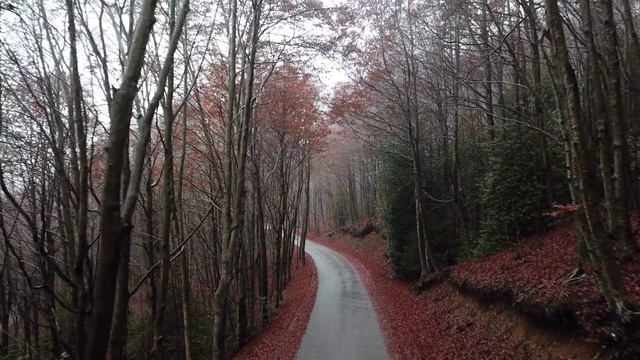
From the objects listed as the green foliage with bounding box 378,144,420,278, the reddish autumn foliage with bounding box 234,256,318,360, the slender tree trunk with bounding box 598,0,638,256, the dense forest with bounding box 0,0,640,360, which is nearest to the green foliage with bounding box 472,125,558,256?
the dense forest with bounding box 0,0,640,360

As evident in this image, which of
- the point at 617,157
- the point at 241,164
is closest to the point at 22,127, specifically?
the point at 241,164

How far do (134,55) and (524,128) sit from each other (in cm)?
1044

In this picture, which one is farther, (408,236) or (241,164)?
(408,236)

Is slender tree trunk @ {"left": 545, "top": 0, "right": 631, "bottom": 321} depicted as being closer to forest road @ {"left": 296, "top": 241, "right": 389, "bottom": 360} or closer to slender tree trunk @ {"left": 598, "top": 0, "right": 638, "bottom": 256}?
slender tree trunk @ {"left": 598, "top": 0, "right": 638, "bottom": 256}

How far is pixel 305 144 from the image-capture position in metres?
18.5

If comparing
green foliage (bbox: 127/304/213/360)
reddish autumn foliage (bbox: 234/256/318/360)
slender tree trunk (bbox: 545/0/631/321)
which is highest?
slender tree trunk (bbox: 545/0/631/321)

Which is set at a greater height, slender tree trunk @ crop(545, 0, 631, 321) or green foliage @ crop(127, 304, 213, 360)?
slender tree trunk @ crop(545, 0, 631, 321)

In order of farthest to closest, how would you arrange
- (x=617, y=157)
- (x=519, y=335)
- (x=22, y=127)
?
1. (x=22, y=127)
2. (x=519, y=335)
3. (x=617, y=157)

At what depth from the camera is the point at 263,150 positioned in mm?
17078

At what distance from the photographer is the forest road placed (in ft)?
28.6

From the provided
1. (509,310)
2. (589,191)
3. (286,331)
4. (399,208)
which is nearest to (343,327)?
(286,331)

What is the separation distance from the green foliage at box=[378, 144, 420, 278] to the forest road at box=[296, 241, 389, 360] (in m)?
2.08

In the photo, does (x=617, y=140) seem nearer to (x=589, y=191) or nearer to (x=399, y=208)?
(x=589, y=191)

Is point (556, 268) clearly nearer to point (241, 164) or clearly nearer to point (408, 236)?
point (241, 164)
